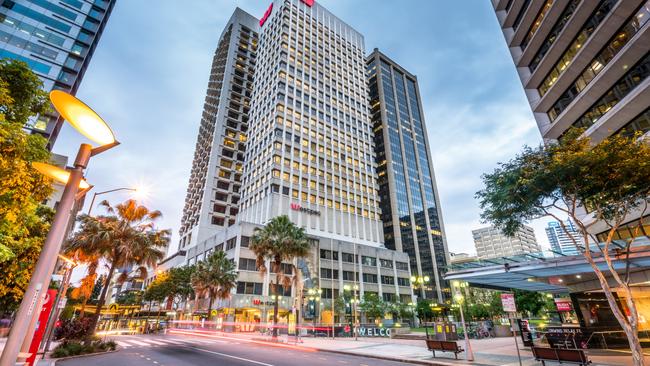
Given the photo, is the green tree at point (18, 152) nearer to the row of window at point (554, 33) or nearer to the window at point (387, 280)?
the row of window at point (554, 33)

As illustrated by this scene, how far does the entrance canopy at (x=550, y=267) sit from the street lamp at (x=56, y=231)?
22.4 m

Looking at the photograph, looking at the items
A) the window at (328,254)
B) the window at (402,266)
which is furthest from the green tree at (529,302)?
the window at (328,254)

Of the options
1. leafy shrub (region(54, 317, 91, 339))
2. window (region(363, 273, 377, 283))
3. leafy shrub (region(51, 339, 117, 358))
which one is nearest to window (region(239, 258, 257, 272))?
window (region(363, 273, 377, 283))

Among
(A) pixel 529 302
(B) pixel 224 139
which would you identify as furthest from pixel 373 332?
(B) pixel 224 139

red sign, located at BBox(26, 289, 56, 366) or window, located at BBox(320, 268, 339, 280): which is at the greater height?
window, located at BBox(320, 268, 339, 280)

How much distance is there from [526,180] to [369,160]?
250ft

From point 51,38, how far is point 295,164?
50.9 m

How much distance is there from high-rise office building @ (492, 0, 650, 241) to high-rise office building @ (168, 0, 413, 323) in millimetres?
41232

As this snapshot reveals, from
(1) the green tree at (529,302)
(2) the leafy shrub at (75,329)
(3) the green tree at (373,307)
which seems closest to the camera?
(2) the leafy shrub at (75,329)

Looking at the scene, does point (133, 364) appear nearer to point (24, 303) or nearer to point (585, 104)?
point (24, 303)

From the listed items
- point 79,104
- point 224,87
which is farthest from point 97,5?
point 79,104

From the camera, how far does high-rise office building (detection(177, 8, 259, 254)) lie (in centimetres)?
8506

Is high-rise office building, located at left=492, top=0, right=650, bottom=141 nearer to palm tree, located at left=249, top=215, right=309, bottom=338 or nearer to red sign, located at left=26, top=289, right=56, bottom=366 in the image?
palm tree, located at left=249, top=215, right=309, bottom=338

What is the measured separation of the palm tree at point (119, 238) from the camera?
22531 mm
